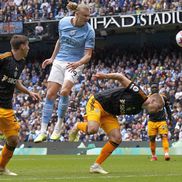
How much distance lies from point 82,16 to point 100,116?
2246mm

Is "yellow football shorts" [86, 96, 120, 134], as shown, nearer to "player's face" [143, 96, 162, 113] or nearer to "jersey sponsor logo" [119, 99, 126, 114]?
"jersey sponsor logo" [119, 99, 126, 114]

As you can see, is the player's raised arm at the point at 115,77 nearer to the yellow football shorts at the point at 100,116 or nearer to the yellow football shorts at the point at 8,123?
the yellow football shorts at the point at 100,116

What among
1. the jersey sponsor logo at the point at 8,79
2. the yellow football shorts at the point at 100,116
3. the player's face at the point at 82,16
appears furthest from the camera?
the player's face at the point at 82,16

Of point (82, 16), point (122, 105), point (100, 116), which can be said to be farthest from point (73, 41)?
point (122, 105)

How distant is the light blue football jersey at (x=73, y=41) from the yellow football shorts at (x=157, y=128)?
22.9 ft

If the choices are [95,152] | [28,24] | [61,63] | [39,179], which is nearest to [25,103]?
[28,24]

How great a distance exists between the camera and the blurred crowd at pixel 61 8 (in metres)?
34.9

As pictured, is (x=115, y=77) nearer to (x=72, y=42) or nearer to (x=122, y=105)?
(x=122, y=105)

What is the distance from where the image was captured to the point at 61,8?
38500 mm

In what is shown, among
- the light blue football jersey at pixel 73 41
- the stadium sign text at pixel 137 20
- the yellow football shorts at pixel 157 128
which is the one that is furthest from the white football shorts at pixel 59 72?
the stadium sign text at pixel 137 20

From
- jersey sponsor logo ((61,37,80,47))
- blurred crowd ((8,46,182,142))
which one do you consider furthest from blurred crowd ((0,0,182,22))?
jersey sponsor logo ((61,37,80,47))

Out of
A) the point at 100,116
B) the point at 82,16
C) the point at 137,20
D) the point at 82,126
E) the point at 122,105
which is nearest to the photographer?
the point at 122,105

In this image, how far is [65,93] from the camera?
46.5 ft

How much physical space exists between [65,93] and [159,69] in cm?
A: 1963
